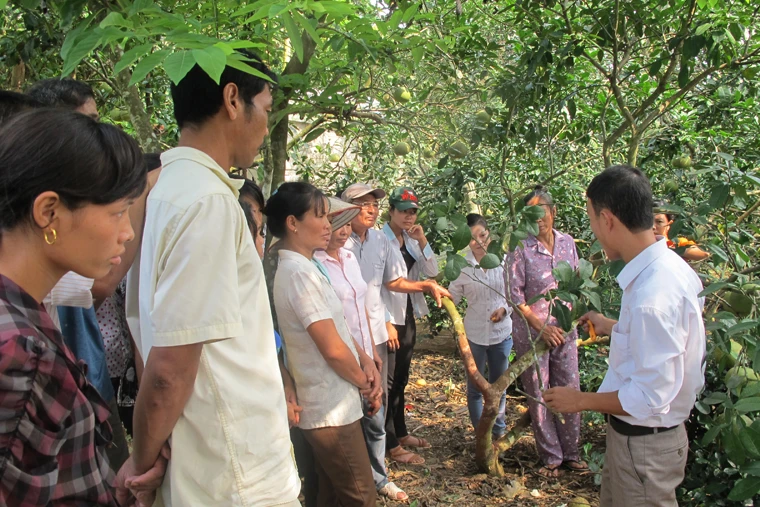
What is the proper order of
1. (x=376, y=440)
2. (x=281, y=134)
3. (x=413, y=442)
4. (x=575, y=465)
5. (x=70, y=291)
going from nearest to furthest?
(x=70, y=291) → (x=376, y=440) → (x=281, y=134) → (x=575, y=465) → (x=413, y=442)

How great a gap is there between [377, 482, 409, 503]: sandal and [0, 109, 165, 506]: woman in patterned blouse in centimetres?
262

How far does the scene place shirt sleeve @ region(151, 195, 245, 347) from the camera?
1.32 metres

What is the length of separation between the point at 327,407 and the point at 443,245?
3361 millimetres

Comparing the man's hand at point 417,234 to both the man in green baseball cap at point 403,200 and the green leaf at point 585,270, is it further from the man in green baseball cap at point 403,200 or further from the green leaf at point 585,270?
the green leaf at point 585,270

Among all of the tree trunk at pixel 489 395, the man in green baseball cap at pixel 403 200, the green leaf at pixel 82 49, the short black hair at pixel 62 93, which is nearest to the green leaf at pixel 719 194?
the tree trunk at pixel 489 395

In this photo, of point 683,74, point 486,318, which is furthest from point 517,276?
point 683,74

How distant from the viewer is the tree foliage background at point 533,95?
1896 millimetres

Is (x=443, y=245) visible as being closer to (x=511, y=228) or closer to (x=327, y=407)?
(x=511, y=228)

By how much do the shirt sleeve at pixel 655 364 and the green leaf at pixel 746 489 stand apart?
0.99 ft

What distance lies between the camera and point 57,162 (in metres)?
1.07

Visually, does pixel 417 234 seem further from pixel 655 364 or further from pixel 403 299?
pixel 655 364

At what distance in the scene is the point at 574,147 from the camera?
226 inches

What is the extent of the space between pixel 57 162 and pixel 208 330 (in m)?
0.46

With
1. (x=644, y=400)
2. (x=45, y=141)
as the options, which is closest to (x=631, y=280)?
(x=644, y=400)
